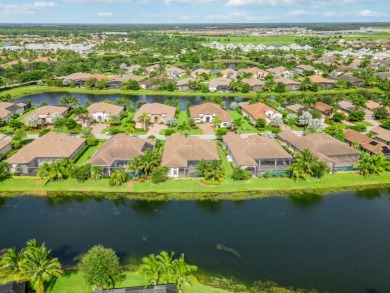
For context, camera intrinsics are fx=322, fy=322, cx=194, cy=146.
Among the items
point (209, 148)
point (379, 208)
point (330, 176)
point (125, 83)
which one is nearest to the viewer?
point (379, 208)

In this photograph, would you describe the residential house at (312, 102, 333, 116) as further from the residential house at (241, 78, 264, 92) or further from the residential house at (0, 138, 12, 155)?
the residential house at (0, 138, 12, 155)

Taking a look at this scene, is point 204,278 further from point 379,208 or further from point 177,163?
point 379,208

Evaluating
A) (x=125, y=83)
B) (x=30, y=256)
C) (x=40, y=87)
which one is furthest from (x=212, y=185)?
(x=40, y=87)

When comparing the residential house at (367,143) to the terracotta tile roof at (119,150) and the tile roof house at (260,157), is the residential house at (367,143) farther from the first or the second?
the terracotta tile roof at (119,150)

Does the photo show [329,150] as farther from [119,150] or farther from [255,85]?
[255,85]

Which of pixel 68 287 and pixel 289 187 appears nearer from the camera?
pixel 68 287

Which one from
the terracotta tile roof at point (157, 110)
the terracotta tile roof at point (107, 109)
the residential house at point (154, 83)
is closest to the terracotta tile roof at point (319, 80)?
the residential house at point (154, 83)

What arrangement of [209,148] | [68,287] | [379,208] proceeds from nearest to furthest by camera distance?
[68,287] → [379,208] → [209,148]

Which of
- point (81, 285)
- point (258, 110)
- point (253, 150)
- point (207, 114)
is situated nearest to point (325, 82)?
point (258, 110)
